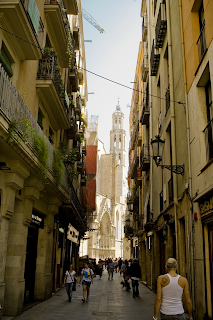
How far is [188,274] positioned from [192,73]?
17.8 ft

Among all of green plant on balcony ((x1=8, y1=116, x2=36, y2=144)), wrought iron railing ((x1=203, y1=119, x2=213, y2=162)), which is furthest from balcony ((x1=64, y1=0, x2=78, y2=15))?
wrought iron railing ((x1=203, y1=119, x2=213, y2=162))

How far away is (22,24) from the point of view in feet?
25.8

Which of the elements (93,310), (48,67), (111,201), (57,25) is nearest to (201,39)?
(48,67)

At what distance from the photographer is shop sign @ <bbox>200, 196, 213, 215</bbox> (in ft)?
23.3

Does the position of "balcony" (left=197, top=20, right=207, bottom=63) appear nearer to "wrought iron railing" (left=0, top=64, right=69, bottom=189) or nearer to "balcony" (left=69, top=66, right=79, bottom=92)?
"wrought iron railing" (left=0, top=64, right=69, bottom=189)

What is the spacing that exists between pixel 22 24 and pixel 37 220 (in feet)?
21.7

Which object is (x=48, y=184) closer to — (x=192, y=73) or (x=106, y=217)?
(x=192, y=73)

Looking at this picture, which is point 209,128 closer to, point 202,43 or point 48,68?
point 202,43

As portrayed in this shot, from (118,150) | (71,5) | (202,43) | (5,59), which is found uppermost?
(118,150)

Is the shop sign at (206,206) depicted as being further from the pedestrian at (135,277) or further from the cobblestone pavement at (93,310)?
the pedestrian at (135,277)

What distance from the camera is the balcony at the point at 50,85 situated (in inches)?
426

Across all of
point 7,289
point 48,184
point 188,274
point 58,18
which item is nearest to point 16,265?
point 7,289

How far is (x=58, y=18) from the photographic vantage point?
39.2ft

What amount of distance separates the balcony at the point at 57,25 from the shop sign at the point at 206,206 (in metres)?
6.92
